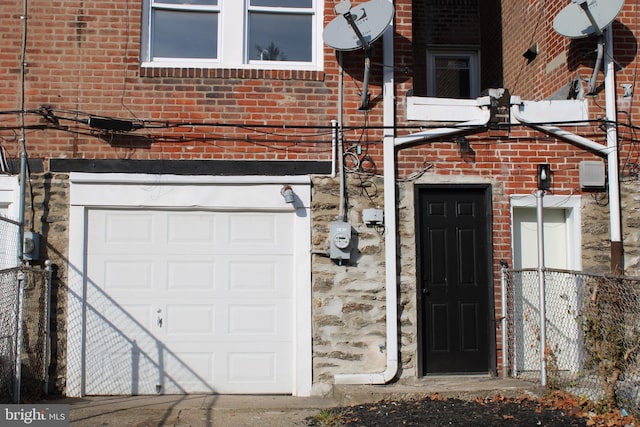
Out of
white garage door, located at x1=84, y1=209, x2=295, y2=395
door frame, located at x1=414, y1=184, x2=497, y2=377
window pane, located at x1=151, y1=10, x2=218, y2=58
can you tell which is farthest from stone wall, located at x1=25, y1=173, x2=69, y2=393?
door frame, located at x1=414, y1=184, x2=497, y2=377

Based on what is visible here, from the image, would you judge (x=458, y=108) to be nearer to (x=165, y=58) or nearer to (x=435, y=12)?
(x=165, y=58)

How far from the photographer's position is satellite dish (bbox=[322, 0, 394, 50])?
7270 mm

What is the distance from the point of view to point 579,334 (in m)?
7.10

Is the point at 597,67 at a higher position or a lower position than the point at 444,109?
higher

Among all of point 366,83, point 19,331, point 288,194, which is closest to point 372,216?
point 288,194

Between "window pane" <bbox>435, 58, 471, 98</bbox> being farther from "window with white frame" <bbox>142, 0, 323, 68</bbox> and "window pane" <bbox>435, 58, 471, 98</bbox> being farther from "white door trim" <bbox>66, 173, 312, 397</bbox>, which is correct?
"white door trim" <bbox>66, 173, 312, 397</bbox>

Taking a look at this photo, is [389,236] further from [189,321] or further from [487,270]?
[189,321]

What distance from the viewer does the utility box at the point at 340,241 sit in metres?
7.46

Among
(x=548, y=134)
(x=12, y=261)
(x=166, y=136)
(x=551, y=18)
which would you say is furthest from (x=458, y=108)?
(x=12, y=261)

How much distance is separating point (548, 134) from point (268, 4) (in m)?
3.79

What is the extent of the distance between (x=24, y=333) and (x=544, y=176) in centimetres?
628

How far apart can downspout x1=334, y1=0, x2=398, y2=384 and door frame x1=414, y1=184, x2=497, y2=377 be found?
0.29m

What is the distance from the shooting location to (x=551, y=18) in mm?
8664

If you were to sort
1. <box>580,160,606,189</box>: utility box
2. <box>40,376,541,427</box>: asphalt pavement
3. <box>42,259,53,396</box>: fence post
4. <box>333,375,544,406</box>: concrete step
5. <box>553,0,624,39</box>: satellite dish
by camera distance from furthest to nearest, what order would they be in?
<box>580,160,606,189</box>: utility box, <box>553,0,624,39</box>: satellite dish, <box>42,259,53,396</box>: fence post, <box>333,375,544,406</box>: concrete step, <box>40,376,541,427</box>: asphalt pavement
